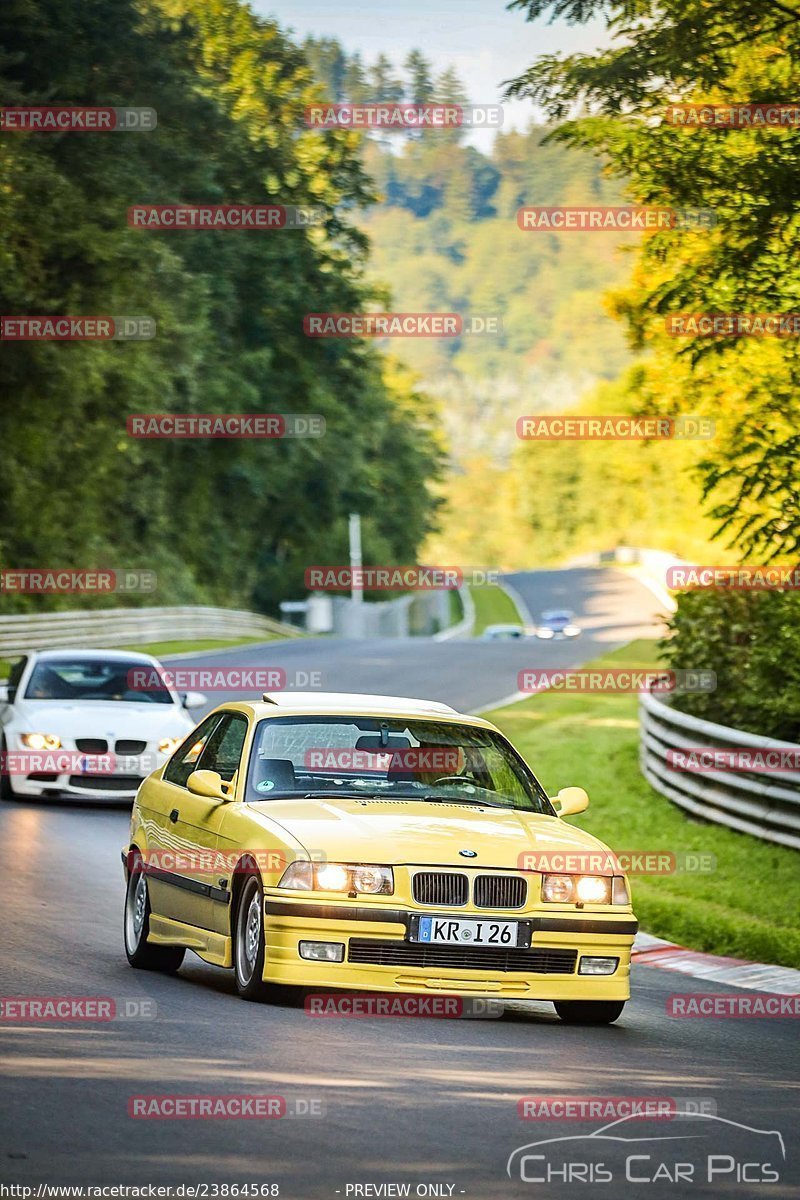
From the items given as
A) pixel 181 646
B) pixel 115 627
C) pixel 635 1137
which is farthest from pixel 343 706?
pixel 181 646

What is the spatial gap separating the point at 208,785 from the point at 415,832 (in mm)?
1151

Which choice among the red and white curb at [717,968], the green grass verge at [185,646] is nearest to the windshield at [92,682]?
the red and white curb at [717,968]

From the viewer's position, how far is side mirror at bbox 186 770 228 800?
9.79 meters

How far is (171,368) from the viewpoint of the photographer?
5753cm

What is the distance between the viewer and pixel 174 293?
54.3 m

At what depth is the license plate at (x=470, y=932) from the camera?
29.4ft

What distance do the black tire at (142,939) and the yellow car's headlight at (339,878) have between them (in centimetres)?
161

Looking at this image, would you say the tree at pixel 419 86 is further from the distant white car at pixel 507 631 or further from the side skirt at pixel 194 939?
the side skirt at pixel 194 939

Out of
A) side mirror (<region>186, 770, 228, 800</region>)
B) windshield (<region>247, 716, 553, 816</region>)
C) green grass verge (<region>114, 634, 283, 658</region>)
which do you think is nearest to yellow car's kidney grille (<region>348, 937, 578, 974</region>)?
windshield (<region>247, 716, 553, 816</region>)

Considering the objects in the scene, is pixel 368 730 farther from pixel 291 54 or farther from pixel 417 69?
pixel 417 69

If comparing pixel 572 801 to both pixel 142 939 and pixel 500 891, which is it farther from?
pixel 142 939

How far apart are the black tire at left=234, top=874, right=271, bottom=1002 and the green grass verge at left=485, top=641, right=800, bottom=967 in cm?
443

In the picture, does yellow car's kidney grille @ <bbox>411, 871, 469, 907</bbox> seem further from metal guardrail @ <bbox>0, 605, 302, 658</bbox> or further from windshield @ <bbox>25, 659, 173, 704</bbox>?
metal guardrail @ <bbox>0, 605, 302, 658</bbox>

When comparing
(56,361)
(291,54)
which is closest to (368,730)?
(56,361)
